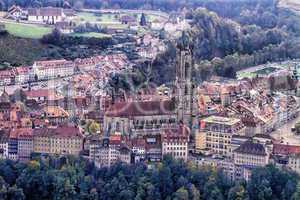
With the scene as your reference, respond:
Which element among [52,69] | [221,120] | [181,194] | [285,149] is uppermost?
[52,69]

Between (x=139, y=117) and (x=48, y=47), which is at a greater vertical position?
(x=48, y=47)

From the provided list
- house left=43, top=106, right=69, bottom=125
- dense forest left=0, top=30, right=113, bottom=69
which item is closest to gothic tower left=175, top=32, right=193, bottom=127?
house left=43, top=106, right=69, bottom=125

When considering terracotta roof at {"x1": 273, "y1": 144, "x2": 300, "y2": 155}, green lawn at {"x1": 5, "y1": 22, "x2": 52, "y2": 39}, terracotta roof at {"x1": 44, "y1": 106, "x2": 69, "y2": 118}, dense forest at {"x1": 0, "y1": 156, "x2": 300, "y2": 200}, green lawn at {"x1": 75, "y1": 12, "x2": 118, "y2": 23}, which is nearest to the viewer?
dense forest at {"x1": 0, "y1": 156, "x2": 300, "y2": 200}

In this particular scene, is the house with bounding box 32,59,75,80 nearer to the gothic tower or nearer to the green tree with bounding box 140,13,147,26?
the gothic tower

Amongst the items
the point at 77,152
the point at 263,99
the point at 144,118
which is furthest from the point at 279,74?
the point at 77,152

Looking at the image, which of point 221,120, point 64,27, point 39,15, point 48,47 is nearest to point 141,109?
point 221,120

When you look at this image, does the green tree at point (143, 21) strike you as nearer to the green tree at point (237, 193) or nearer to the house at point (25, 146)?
the house at point (25, 146)

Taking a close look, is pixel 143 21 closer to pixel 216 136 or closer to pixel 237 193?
pixel 216 136

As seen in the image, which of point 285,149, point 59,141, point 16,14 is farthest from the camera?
point 16,14

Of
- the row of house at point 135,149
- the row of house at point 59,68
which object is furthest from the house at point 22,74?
the row of house at point 135,149
